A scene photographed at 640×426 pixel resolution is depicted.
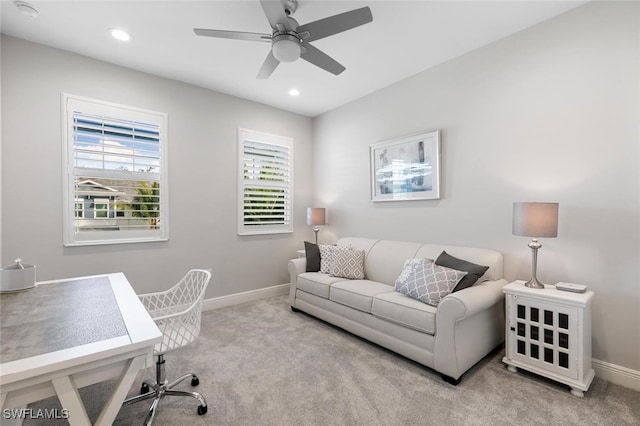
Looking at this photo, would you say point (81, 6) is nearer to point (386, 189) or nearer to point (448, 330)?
point (386, 189)

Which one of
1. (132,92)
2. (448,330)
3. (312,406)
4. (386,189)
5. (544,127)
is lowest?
(312,406)

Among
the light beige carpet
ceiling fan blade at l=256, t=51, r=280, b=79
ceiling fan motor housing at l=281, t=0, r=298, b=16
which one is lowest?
the light beige carpet

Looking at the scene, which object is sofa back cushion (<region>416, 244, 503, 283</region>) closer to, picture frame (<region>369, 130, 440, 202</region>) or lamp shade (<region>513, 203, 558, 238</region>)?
lamp shade (<region>513, 203, 558, 238</region>)

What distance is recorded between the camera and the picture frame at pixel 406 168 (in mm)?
3236

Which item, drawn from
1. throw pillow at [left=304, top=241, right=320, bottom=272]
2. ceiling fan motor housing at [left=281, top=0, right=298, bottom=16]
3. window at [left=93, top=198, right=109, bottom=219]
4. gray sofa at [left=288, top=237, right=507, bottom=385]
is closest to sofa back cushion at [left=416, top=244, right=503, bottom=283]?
gray sofa at [left=288, top=237, right=507, bottom=385]

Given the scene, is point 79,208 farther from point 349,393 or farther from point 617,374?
point 617,374

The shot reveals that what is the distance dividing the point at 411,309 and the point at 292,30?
2.32 metres

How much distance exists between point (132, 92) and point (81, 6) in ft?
3.45

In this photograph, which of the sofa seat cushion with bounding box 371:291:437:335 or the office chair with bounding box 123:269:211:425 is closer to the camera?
the office chair with bounding box 123:269:211:425

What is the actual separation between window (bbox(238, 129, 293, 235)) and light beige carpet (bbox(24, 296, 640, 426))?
189 cm

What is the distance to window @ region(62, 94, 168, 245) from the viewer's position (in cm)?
290

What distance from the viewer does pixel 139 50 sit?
113 inches

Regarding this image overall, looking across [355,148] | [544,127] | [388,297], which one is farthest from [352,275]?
[544,127]

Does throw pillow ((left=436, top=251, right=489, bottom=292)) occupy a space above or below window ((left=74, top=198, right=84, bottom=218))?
below
